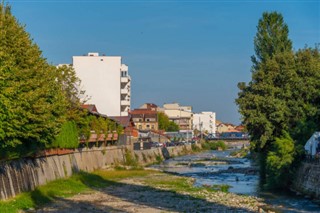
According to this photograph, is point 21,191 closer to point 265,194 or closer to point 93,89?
point 265,194

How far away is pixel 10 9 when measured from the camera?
40.0 meters

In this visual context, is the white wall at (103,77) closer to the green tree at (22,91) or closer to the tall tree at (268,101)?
the tall tree at (268,101)

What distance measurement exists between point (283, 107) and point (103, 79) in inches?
3070

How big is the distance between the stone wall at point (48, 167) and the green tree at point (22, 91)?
182 cm

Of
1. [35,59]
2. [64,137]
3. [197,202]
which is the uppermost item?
[35,59]

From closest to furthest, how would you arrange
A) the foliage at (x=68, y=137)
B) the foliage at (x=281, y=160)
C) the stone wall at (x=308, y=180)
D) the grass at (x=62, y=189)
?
1. the grass at (x=62, y=189)
2. the stone wall at (x=308, y=180)
3. the foliage at (x=281, y=160)
4. the foliage at (x=68, y=137)

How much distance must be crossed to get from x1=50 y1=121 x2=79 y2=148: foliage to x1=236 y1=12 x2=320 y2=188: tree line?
53.9ft

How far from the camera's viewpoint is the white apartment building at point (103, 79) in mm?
130750

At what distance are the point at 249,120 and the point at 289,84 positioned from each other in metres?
5.08

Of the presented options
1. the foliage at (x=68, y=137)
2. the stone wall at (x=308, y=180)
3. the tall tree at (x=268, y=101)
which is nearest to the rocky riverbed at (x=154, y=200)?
the stone wall at (x=308, y=180)

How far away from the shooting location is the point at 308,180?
50312mm

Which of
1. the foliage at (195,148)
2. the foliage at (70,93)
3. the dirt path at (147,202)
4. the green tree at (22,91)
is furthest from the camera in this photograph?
the foliage at (195,148)

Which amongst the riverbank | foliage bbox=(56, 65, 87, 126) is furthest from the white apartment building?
the riverbank

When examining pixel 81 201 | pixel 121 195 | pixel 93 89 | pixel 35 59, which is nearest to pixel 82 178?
pixel 121 195
